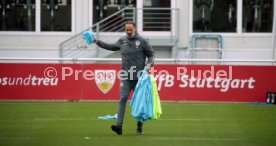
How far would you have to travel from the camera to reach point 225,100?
2159 cm

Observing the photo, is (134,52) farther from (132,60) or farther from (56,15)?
(56,15)

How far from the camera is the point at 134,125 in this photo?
15805 mm

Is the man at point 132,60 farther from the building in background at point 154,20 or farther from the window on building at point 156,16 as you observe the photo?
the window on building at point 156,16

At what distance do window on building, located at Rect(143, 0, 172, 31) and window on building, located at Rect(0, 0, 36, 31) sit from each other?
13.5 ft

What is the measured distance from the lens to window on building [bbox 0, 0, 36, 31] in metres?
Answer: 28.3

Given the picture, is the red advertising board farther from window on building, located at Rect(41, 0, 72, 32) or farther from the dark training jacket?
the dark training jacket

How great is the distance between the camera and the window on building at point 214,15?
1115 inches

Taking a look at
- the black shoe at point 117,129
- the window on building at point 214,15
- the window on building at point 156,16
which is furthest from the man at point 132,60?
the window on building at point 214,15

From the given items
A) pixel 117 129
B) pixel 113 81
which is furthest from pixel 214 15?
pixel 117 129

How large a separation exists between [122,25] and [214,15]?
340cm

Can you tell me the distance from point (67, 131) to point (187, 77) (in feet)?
24.6

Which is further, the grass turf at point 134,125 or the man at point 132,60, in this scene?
the man at point 132,60

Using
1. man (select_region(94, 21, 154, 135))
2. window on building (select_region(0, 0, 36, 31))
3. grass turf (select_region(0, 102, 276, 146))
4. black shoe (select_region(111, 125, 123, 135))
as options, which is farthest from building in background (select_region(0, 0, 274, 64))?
black shoe (select_region(111, 125, 123, 135))

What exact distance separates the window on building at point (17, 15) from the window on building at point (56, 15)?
0.40m
